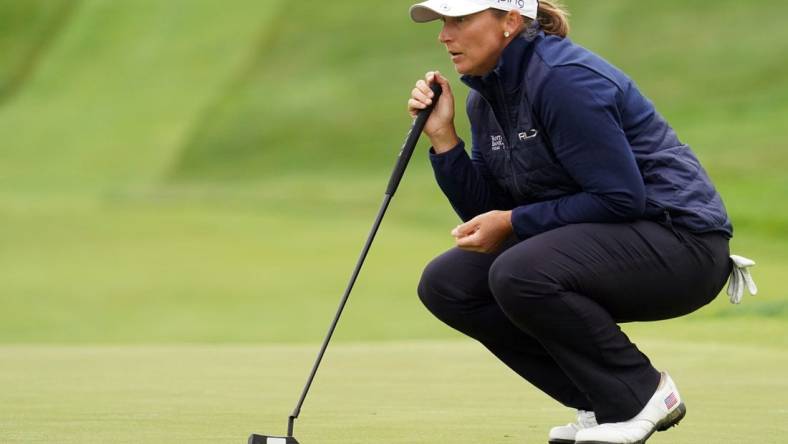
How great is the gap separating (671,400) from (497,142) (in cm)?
90

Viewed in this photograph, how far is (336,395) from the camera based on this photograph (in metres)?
5.76

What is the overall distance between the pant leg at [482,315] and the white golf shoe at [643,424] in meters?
0.46

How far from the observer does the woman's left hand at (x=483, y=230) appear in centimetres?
400

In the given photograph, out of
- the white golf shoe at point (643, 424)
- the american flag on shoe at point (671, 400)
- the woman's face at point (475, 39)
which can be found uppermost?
the woman's face at point (475, 39)

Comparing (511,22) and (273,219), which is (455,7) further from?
(273,219)

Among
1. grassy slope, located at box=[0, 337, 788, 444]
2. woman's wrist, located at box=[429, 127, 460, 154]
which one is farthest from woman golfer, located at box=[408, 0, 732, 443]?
grassy slope, located at box=[0, 337, 788, 444]

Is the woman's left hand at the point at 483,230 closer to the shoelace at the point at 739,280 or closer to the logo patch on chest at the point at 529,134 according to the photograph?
the logo patch on chest at the point at 529,134

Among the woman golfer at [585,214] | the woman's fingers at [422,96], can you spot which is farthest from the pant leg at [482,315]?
the woman's fingers at [422,96]

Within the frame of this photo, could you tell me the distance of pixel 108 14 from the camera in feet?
103

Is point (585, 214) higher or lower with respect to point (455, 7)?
lower

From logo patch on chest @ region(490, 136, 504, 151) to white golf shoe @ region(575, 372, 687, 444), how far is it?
32.9 inches

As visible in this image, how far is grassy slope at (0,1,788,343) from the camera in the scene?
13133 millimetres

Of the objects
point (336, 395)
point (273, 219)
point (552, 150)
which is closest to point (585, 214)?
point (552, 150)

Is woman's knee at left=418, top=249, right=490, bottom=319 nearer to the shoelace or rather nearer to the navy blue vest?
the navy blue vest
